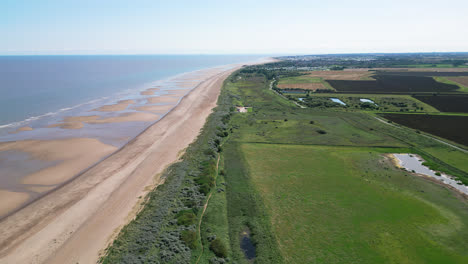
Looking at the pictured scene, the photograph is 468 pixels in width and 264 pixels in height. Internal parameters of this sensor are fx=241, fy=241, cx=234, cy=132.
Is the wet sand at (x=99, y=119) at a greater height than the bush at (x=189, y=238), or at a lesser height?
greater

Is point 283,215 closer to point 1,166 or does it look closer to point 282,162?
point 282,162

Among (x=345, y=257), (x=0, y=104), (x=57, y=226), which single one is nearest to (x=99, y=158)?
(x=57, y=226)

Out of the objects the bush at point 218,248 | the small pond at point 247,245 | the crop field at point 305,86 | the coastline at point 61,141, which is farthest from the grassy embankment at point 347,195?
the crop field at point 305,86

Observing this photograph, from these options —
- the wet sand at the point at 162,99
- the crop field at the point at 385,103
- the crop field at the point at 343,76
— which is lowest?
the crop field at the point at 385,103

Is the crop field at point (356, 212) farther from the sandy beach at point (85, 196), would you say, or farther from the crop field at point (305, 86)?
the crop field at point (305, 86)

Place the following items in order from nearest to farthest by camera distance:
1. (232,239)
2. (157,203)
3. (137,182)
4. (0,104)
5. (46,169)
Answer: (232,239) → (157,203) → (137,182) → (46,169) → (0,104)

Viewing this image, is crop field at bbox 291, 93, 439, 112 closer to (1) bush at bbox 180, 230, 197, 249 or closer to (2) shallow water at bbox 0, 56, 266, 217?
(2) shallow water at bbox 0, 56, 266, 217

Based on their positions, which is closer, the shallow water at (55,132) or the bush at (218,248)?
the bush at (218,248)
